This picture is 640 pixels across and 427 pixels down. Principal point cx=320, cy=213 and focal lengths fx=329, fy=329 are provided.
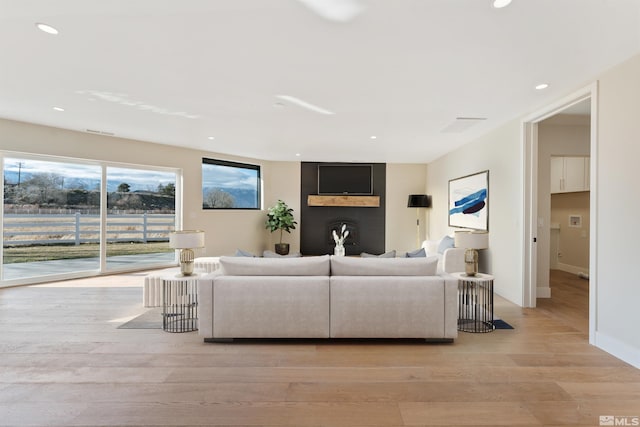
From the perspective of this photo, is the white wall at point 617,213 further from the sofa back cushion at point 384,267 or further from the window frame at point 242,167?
the window frame at point 242,167

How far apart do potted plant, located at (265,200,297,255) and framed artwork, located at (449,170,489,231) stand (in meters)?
3.75

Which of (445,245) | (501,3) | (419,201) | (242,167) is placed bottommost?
(445,245)

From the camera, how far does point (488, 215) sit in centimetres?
506

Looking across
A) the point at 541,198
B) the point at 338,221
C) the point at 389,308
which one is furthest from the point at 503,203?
the point at 338,221

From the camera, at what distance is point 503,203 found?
463 cm

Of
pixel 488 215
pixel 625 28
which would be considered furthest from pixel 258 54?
pixel 488 215

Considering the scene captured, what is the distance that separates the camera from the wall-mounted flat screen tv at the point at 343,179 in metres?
8.42

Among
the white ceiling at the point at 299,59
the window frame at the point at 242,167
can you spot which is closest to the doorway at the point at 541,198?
the white ceiling at the point at 299,59

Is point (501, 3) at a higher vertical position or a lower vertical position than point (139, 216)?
higher

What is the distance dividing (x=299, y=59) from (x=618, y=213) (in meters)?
2.95

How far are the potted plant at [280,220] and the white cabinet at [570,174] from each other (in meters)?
5.69

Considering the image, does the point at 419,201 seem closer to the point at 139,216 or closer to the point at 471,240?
the point at 471,240

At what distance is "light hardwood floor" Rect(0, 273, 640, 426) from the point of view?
6.46ft

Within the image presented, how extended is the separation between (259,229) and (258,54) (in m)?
5.92
